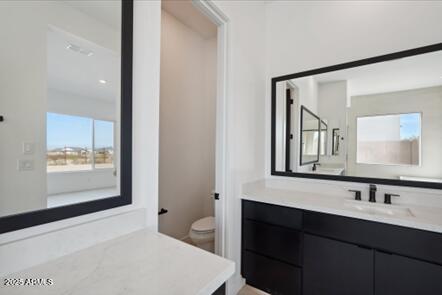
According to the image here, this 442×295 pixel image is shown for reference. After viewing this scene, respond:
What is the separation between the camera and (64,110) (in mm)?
861

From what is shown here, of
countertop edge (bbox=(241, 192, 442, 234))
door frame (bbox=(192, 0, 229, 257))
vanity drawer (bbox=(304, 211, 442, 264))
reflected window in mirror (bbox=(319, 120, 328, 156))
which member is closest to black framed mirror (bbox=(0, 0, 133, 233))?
door frame (bbox=(192, 0, 229, 257))

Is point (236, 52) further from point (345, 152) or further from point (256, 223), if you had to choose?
point (256, 223)

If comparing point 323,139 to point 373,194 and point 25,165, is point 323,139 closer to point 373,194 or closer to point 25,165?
point 373,194

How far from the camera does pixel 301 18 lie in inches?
80.1

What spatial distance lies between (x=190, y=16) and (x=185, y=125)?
4.41 ft

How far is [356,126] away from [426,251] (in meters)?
1.03

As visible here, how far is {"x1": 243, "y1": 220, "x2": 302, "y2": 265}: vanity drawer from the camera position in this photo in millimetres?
1567

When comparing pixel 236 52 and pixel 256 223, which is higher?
A: pixel 236 52

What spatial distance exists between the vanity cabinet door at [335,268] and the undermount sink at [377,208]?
308mm

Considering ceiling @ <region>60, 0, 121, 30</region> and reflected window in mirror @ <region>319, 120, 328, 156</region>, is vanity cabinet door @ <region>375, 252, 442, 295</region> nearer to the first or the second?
reflected window in mirror @ <region>319, 120, 328, 156</region>

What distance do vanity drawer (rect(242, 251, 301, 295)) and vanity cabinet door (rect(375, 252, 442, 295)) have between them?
1.71ft

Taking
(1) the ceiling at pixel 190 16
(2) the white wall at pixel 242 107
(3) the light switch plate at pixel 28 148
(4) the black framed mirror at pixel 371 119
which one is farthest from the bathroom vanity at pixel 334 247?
(1) the ceiling at pixel 190 16

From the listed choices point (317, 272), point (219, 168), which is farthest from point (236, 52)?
point (317, 272)

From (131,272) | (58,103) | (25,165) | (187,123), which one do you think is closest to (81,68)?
(58,103)
